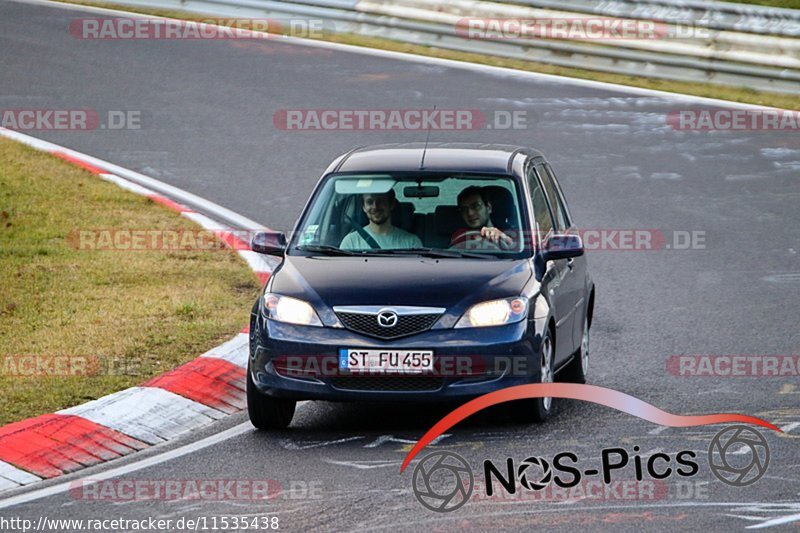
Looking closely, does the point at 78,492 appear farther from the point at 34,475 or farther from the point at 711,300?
the point at 711,300

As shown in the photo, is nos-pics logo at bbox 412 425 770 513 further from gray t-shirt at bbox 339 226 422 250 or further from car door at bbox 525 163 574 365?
gray t-shirt at bbox 339 226 422 250

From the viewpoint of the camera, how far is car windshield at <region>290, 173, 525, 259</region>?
996 cm

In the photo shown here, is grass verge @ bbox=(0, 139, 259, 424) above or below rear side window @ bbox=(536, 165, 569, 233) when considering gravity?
below

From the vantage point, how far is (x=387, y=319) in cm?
902

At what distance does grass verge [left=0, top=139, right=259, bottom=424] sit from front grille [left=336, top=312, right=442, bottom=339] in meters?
1.82

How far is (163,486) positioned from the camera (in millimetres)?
8078

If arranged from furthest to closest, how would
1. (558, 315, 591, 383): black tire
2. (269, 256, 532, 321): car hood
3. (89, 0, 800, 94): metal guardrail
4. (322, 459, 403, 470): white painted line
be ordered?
(89, 0, 800, 94): metal guardrail < (558, 315, 591, 383): black tire < (269, 256, 532, 321): car hood < (322, 459, 403, 470): white painted line

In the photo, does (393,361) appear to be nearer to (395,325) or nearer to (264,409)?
(395,325)

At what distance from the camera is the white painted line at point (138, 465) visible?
789cm

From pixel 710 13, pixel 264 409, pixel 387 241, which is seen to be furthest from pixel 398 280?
pixel 710 13

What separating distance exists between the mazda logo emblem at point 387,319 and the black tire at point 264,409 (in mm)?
798

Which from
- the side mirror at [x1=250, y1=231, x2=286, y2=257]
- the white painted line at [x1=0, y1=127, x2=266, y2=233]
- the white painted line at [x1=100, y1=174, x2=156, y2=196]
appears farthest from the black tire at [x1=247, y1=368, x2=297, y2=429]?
the white painted line at [x1=100, y1=174, x2=156, y2=196]

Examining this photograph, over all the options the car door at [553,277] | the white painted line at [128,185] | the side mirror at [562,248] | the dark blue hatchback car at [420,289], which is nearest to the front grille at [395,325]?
the dark blue hatchback car at [420,289]

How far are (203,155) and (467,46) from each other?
5586 millimetres
